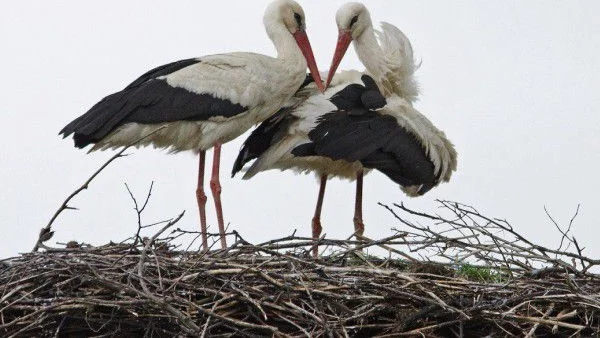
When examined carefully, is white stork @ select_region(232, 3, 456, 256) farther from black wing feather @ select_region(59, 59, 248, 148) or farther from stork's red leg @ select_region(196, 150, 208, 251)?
black wing feather @ select_region(59, 59, 248, 148)

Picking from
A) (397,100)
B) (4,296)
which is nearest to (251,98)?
(397,100)

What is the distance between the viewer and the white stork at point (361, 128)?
956 cm

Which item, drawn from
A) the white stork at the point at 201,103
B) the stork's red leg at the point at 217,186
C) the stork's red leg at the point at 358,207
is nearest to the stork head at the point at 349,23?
the white stork at the point at 201,103

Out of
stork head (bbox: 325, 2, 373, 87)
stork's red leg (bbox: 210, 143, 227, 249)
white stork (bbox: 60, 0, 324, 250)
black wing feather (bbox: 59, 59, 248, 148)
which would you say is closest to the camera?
black wing feather (bbox: 59, 59, 248, 148)

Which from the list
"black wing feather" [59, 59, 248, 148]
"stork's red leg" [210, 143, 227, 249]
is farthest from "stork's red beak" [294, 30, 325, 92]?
"stork's red leg" [210, 143, 227, 249]

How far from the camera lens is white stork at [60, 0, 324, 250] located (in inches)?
360

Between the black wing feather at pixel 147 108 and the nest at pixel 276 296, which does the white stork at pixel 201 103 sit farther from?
the nest at pixel 276 296

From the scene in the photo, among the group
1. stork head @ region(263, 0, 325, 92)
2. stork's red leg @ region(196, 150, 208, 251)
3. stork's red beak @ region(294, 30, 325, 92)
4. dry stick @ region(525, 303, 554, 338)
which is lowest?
dry stick @ region(525, 303, 554, 338)

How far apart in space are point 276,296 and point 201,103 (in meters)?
2.78

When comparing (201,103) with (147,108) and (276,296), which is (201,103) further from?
(276,296)

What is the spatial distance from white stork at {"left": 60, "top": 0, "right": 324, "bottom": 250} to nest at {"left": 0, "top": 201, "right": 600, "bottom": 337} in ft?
6.65

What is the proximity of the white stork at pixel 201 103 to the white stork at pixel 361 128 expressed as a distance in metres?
0.18

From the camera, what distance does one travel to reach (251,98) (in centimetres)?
950

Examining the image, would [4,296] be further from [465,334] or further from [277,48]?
[277,48]
